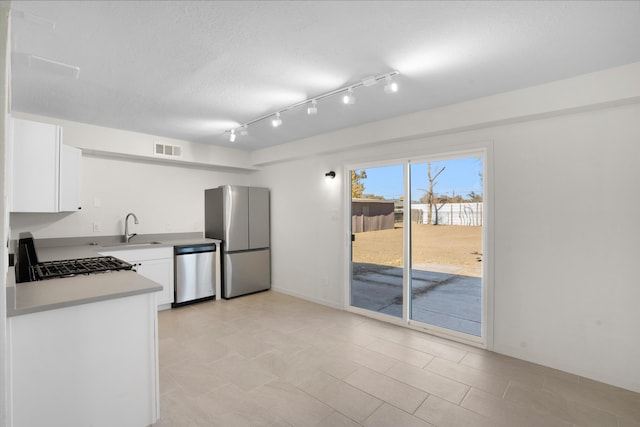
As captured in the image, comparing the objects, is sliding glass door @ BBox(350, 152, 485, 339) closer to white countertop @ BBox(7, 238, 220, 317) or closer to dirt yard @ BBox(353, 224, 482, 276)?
dirt yard @ BBox(353, 224, 482, 276)

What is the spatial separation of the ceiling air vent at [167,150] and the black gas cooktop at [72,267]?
1980 mm

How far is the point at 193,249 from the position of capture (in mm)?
4496

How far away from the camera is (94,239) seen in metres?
4.11

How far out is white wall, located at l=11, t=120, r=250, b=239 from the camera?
3758 millimetres

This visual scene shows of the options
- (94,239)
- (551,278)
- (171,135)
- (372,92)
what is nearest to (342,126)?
(372,92)

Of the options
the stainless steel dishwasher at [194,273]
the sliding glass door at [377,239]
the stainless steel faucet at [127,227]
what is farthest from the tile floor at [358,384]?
the stainless steel faucet at [127,227]

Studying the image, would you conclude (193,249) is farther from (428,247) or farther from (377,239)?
(428,247)

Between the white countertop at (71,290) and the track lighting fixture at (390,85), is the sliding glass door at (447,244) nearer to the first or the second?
the track lighting fixture at (390,85)

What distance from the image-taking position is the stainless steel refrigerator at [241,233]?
4.80 meters

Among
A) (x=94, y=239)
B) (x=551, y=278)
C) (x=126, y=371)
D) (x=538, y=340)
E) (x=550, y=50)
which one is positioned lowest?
(x=538, y=340)

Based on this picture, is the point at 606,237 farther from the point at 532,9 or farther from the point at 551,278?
the point at 532,9

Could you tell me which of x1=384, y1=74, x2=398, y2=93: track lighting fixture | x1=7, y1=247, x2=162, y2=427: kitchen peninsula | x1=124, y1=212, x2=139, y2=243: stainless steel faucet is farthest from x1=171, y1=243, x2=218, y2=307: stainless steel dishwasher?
x1=384, y1=74, x2=398, y2=93: track lighting fixture

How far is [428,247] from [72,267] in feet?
11.3

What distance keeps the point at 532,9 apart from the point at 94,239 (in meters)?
5.08
